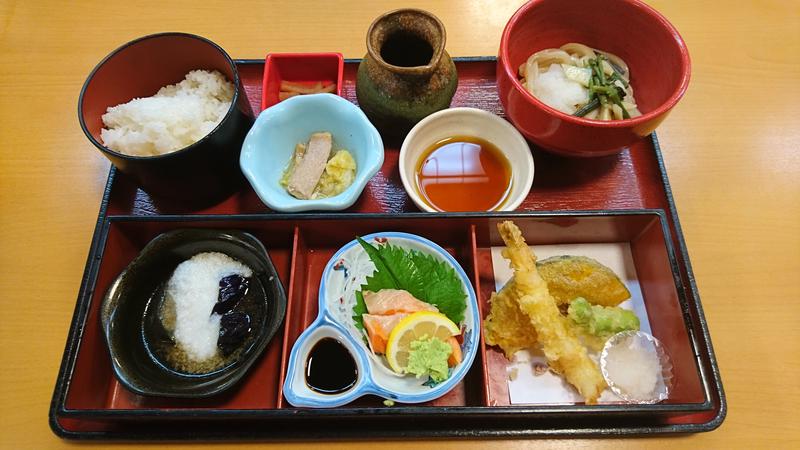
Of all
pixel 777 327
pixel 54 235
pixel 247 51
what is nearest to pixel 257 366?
pixel 54 235

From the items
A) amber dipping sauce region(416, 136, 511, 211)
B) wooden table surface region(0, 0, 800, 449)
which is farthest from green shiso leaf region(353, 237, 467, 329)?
wooden table surface region(0, 0, 800, 449)

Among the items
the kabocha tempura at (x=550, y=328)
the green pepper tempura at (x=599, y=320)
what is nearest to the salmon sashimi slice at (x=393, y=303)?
the kabocha tempura at (x=550, y=328)

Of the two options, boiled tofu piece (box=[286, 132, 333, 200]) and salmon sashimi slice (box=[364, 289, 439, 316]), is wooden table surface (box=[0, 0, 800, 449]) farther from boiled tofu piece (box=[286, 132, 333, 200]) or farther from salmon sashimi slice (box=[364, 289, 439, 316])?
boiled tofu piece (box=[286, 132, 333, 200])

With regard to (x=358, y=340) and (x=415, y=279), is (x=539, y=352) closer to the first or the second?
(x=415, y=279)

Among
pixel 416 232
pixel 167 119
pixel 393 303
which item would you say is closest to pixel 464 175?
pixel 416 232

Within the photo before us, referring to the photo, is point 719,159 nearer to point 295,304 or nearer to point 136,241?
point 295,304

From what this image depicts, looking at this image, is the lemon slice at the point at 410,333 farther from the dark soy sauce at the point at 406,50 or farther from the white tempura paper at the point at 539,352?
the dark soy sauce at the point at 406,50

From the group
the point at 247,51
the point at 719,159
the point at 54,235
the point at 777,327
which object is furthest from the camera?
the point at 247,51
